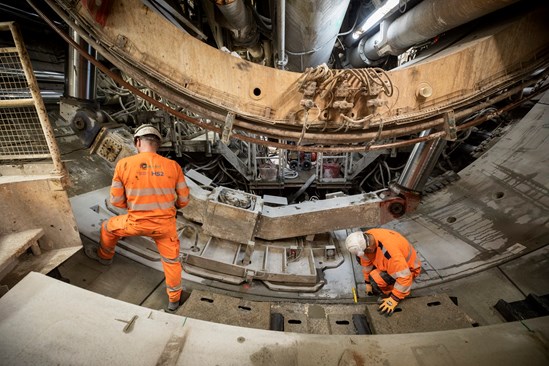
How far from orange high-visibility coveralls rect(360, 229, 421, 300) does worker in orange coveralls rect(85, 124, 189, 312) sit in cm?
223

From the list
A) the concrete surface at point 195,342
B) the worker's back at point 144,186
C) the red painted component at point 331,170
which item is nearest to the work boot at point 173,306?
the worker's back at point 144,186

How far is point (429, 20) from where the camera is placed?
2.35m

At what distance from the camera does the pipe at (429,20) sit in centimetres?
185

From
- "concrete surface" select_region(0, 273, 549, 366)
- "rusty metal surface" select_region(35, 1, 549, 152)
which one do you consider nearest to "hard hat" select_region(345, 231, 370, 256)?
"rusty metal surface" select_region(35, 1, 549, 152)

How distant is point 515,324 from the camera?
155 cm

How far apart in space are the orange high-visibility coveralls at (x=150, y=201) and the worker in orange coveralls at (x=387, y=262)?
1.98m

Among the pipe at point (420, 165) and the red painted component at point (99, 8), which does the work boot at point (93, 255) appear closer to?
the red painted component at point (99, 8)

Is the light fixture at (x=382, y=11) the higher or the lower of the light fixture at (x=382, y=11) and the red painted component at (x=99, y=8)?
the higher

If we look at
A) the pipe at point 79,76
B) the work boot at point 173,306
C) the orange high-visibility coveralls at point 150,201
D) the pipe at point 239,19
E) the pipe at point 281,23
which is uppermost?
the pipe at point 239,19

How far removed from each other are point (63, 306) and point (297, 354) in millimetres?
1507

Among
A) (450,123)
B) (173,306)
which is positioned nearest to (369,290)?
(450,123)

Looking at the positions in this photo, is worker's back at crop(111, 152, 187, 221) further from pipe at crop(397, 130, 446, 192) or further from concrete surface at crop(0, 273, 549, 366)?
pipe at crop(397, 130, 446, 192)

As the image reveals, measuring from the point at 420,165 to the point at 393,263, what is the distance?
5.29 feet

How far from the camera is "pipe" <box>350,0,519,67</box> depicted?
72.9 inches
